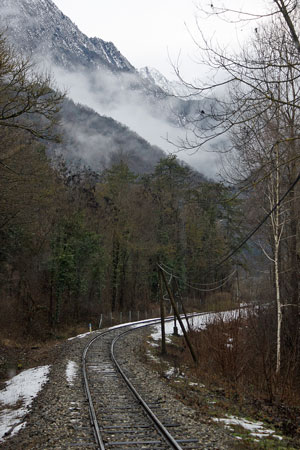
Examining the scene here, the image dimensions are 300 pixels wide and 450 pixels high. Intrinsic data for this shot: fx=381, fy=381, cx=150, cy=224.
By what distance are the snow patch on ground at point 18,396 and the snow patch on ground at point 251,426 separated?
408 centimetres

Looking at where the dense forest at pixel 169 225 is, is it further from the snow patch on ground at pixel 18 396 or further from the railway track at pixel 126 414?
the snow patch on ground at pixel 18 396

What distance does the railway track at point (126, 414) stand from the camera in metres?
6.23

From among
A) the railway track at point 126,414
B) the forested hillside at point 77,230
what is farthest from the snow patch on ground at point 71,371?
the forested hillside at point 77,230

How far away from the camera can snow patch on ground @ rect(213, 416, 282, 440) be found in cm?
732

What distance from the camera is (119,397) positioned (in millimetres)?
9211

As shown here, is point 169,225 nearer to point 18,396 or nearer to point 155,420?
point 18,396

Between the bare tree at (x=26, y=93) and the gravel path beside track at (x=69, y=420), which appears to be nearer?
the gravel path beside track at (x=69, y=420)

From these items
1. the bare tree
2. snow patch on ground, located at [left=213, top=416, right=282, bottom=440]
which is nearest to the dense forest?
the bare tree

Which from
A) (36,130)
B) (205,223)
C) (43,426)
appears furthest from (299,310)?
(205,223)

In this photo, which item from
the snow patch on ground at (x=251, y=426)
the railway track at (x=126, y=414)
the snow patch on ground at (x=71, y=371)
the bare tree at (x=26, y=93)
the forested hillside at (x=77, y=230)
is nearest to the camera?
the railway track at (x=126, y=414)

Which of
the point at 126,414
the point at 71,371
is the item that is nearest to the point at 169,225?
the point at 71,371

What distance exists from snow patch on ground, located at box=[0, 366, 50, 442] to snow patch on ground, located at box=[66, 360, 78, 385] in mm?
648

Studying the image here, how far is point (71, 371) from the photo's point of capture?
1211 cm

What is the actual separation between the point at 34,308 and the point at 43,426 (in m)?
19.0
